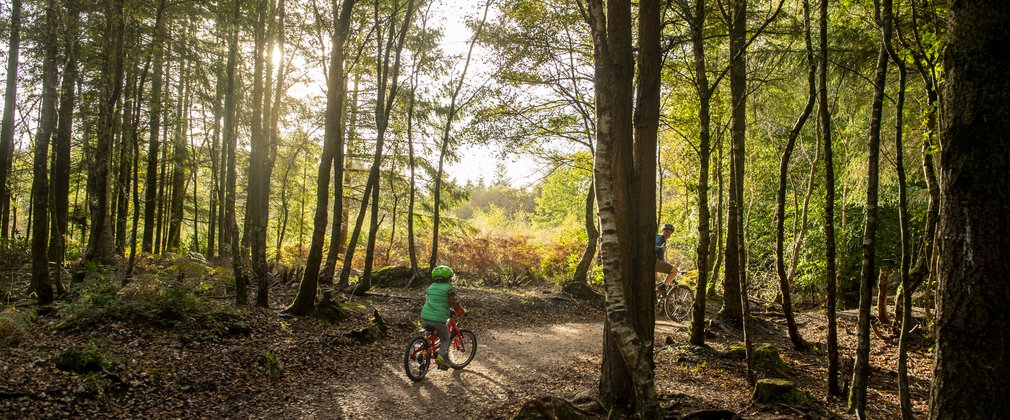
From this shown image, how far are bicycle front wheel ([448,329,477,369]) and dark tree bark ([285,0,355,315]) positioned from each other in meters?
3.30

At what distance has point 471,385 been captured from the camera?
24.2 ft

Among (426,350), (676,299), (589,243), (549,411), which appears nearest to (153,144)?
(589,243)

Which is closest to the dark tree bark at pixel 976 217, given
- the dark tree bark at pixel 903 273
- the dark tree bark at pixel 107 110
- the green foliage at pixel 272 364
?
the dark tree bark at pixel 903 273

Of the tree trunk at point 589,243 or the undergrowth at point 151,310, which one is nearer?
the undergrowth at point 151,310

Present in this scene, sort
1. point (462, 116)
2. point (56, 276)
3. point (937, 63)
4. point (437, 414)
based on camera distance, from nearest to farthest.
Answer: point (937, 63) → point (437, 414) → point (56, 276) → point (462, 116)

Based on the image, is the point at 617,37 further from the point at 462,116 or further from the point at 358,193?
the point at 358,193

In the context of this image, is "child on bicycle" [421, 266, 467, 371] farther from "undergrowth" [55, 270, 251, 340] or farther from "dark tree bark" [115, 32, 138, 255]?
"dark tree bark" [115, 32, 138, 255]

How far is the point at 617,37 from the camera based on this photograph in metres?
5.10

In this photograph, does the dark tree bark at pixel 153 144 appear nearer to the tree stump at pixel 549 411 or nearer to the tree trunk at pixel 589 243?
the tree trunk at pixel 589 243

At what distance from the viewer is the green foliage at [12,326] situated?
630 centimetres

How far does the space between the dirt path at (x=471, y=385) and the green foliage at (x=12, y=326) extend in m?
3.70

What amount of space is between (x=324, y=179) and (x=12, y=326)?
506 centimetres

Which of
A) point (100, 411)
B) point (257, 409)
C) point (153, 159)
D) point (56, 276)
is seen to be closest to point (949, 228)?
point (257, 409)

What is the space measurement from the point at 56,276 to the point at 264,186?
383 cm
